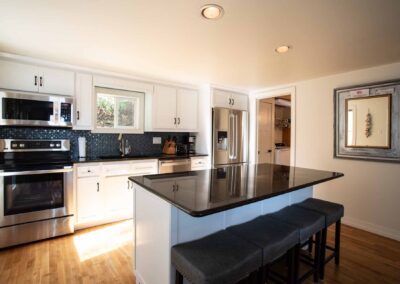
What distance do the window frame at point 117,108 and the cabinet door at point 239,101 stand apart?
1.72m

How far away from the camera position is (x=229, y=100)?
4207mm

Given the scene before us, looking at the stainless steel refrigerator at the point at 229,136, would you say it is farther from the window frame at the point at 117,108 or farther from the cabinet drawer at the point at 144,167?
the window frame at the point at 117,108

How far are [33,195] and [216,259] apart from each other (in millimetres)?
2459

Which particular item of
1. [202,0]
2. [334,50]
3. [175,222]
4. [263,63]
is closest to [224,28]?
[202,0]

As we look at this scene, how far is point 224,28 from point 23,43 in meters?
2.11

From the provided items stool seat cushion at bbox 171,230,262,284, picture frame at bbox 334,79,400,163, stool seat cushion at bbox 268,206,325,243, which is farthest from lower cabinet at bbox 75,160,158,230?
picture frame at bbox 334,79,400,163

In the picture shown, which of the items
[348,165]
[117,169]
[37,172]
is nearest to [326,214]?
[348,165]

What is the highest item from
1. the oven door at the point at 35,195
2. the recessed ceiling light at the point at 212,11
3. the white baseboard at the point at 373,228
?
the recessed ceiling light at the point at 212,11

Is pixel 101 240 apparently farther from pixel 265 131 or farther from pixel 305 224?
pixel 265 131

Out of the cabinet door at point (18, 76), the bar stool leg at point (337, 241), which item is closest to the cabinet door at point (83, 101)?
the cabinet door at point (18, 76)

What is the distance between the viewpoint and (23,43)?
7.54ft

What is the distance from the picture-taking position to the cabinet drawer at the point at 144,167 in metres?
3.25

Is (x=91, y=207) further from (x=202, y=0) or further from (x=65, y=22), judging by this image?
(x=202, y=0)

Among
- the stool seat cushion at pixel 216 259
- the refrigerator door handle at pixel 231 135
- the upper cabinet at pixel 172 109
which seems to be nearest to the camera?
the stool seat cushion at pixel 216 259
